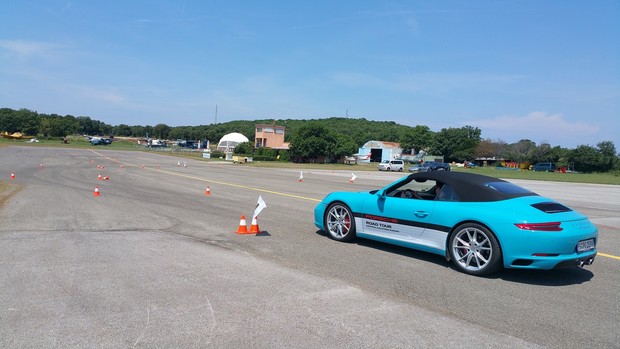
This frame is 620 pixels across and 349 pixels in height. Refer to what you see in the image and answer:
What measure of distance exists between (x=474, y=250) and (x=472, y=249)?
3 cm

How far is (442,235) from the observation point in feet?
21.3

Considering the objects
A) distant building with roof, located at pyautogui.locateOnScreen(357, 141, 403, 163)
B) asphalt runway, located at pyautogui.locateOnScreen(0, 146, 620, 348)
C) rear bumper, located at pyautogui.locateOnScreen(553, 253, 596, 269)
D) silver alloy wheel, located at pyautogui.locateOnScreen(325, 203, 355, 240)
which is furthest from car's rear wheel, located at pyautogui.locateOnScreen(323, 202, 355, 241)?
distant building with roof, located at pyautogui.locateOnScreen(357, 141, 403, 163)

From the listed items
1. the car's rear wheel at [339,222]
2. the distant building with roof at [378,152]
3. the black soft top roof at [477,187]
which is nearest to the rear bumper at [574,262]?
the black soft top roof at [477,187]

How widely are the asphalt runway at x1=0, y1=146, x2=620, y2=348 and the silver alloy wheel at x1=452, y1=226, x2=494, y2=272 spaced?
0.72 feet

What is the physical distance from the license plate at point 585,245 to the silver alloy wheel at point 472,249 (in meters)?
1.07

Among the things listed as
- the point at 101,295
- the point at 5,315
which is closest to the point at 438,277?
the point at 101,295

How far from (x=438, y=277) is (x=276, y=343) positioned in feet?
9.73

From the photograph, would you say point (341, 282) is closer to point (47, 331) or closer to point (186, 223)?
A: point (47, 331)

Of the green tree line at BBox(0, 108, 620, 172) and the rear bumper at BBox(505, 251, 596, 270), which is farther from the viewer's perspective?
the green tree line at BBox(0, 108, 620, 172)

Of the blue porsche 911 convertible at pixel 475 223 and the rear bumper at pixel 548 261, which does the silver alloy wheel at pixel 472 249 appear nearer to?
the blue porsche 911 convertible at pixel 475 223

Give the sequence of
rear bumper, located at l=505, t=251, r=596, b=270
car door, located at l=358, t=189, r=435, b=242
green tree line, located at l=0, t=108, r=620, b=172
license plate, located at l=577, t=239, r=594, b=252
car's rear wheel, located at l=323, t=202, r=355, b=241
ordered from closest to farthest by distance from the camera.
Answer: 1. rear bumper, located at l=505, t=251, r=596, b=270
2. license plate, located at l=577, t=239, r=594, b=252
3. car door, located at l=358, t=189, r=435, b=242
4. car's rear wheel, located at l=323, t=202, r=355, b=241
5. green tree line, located at l=0, t=108, r=620, b=172

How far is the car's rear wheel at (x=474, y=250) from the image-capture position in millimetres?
5941

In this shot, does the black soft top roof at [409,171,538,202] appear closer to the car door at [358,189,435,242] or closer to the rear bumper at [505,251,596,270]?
the car door at [358,189,435,242]

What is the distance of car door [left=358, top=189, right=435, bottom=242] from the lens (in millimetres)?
6793
